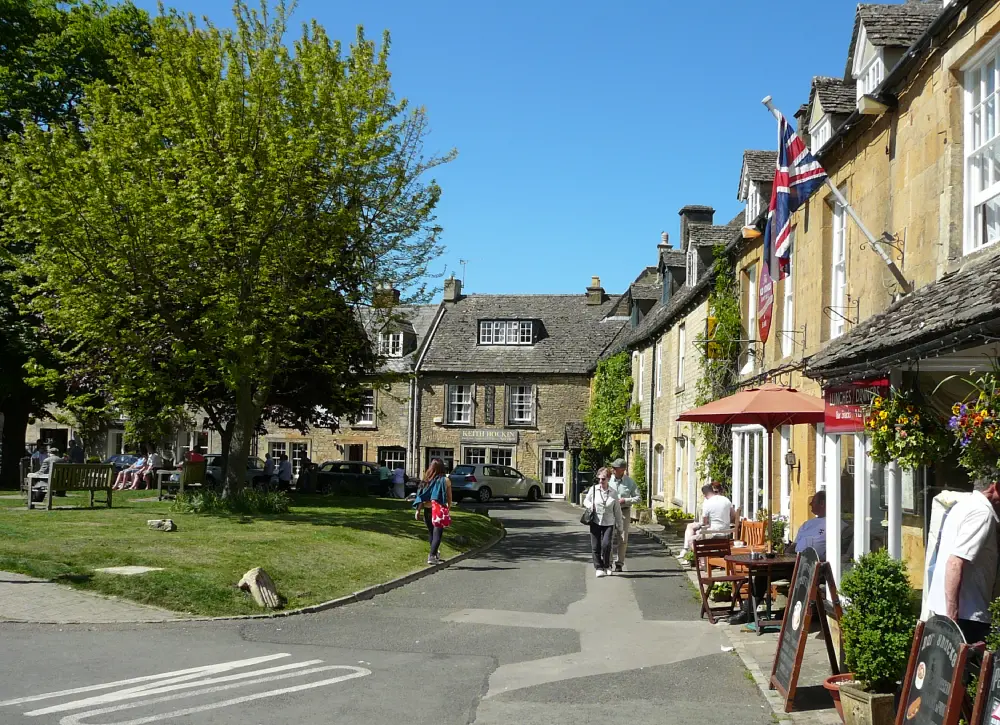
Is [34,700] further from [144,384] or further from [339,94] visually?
[339,94]

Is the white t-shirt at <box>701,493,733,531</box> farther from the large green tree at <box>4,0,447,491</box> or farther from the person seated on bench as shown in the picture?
the person seated on bench

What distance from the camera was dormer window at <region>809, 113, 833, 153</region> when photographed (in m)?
13.9

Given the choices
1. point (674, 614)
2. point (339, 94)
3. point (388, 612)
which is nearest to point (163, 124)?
point (339, 94)

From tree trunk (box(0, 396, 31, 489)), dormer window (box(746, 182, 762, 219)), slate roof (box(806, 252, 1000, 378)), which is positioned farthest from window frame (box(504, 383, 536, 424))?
slate roof (box(806, 252, 1000, 378))

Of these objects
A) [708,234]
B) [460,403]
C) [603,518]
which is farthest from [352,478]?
[603,518]

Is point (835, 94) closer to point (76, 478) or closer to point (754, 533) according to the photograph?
point (754, 533)

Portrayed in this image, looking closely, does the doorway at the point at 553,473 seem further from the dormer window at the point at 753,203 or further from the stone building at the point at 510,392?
the dormer window at the point at 753,203

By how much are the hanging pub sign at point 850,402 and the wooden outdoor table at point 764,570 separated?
1688 mm

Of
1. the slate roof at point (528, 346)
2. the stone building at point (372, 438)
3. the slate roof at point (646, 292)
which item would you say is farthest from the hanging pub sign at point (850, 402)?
the stone building at point (372, 438)

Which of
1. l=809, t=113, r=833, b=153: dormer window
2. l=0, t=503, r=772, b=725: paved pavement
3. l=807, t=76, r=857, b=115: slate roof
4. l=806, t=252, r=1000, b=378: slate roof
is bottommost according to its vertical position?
l=0, t=503, r=772, b=725: paved pavement

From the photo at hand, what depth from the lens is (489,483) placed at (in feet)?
137

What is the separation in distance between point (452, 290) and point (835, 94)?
39251mm

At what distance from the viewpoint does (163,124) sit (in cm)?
1936

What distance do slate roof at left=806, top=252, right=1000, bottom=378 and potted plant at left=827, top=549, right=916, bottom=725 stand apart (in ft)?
5.19
